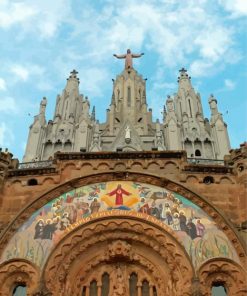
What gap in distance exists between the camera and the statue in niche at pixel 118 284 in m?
18.0

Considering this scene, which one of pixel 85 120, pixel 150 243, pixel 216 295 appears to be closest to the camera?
pixel 216 295

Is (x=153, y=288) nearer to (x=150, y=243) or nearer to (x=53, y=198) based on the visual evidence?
(x=150, y=243)

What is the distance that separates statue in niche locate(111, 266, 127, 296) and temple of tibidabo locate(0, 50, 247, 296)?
5 centimetres

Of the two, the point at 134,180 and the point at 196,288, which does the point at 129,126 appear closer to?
the point at 134,180

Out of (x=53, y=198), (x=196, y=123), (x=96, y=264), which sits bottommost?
(x=96, y=264)

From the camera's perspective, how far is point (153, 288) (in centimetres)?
1841

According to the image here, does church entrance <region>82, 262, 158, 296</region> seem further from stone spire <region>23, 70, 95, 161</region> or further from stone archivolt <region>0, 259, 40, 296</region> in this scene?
stone spire <region>23, 70, 95, 161</region>

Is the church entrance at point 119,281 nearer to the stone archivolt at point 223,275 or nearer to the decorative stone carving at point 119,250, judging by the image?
the decorative stone carving at point 119,250

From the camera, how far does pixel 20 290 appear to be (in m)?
17.8

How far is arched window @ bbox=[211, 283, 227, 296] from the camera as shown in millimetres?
17375

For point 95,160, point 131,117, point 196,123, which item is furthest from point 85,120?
point 95,160

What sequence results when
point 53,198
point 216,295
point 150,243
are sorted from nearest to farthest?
1. point 216,295
2. point 150,243
3. point 53,198

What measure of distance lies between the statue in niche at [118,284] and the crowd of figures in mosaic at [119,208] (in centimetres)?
284

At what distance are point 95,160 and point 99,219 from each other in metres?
3.35
